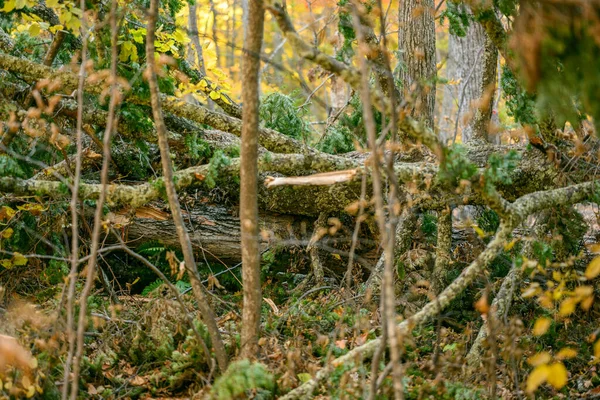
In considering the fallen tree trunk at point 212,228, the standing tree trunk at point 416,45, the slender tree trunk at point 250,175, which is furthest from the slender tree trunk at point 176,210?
the standing tree trunk at point 416,45

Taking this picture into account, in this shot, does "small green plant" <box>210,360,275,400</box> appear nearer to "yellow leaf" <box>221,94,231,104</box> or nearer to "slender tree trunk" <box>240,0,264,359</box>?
"slender tree trunk" <box>240,0,264,359</box>

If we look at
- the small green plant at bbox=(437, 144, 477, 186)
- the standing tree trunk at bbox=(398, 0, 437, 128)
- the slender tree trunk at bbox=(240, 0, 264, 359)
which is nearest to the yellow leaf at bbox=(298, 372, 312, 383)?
the slender tree trunk at bbox=(240, 0, 264, 359)

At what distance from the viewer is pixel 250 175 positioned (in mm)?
3873

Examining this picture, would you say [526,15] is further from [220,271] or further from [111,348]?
[220,271]

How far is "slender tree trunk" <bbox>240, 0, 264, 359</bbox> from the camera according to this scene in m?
3.75

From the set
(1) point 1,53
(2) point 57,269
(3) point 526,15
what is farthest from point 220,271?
(3) point 526,15

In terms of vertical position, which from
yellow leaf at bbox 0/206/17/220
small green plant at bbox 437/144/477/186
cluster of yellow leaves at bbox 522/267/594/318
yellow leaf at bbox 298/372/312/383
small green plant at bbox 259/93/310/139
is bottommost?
yellow leaf at bbox 298/372/312/383

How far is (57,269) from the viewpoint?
19.5 feet

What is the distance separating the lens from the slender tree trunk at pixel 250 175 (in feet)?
12.3

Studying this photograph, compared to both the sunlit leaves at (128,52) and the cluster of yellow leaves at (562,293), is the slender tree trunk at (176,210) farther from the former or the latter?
the cluster of yellow leaves at (562,293)

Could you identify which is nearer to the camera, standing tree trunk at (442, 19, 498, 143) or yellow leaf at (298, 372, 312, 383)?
yellow leaf at (298, 372, 312, 383)

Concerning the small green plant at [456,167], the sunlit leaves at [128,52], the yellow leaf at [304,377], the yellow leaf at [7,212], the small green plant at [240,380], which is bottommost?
the yellow leaf at [304,377]

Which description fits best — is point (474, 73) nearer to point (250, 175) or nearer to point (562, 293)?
point (562, 293)

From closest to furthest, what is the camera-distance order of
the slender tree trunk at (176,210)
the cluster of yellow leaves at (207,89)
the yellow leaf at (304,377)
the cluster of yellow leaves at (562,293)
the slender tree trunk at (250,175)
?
the cluster of yellow leaves at (562,293) < the slender tree trunk at (250,175) < the slender tree trunk at (176,210) < the yellow leaf at (304,377) < the cluster of yellow leaves at (207,89)
